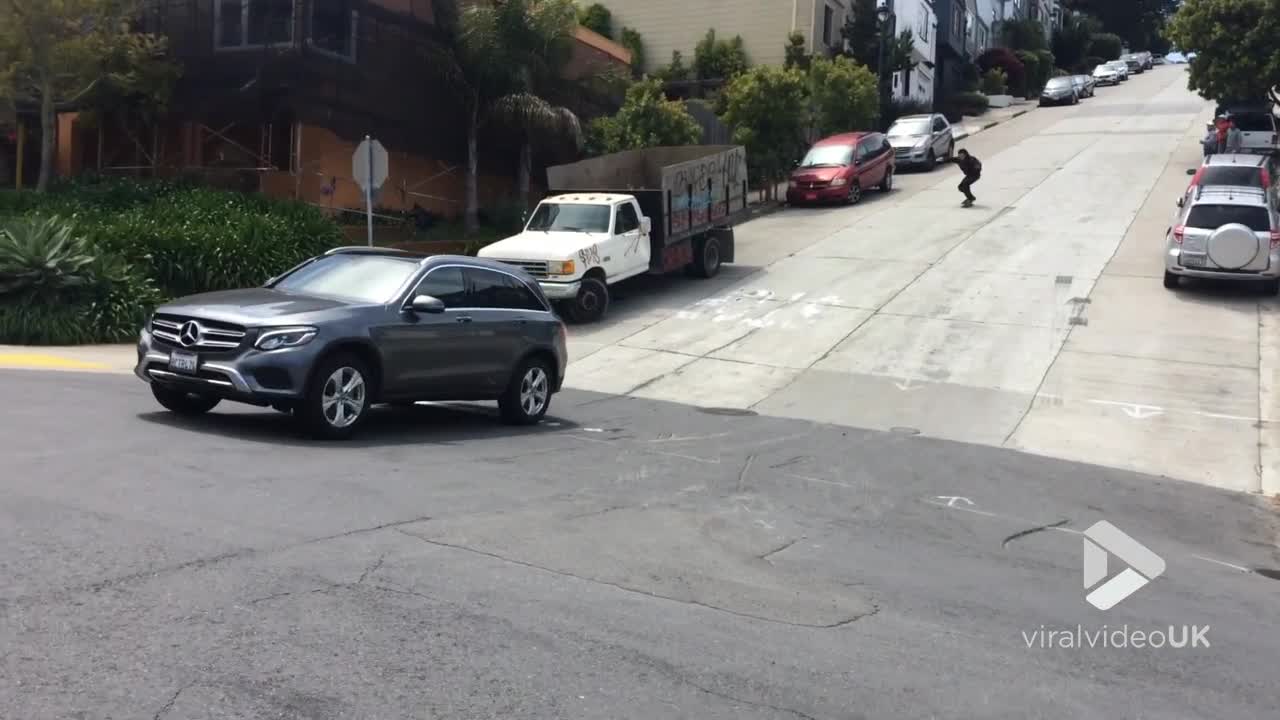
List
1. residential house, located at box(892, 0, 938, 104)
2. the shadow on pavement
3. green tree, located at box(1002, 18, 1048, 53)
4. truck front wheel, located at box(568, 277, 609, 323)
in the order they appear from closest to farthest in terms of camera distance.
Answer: the shadow on pavement
truck front wheel, located at box(568, 277, 609, 323)
residential house, located at box(892, 0, 938, 104)
green tree, located at box(1002, 18, 1048, 53)

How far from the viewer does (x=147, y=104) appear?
26.9m

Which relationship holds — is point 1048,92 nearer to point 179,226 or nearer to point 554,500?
point 179,226

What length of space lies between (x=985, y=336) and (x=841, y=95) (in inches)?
804

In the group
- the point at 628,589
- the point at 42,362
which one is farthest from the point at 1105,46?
the point at 628,589

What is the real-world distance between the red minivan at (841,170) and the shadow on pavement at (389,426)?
21.3 meters

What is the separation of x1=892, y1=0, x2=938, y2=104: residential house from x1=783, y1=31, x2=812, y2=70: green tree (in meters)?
11.8

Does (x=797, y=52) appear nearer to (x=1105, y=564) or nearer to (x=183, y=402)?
(x=183, y=402)

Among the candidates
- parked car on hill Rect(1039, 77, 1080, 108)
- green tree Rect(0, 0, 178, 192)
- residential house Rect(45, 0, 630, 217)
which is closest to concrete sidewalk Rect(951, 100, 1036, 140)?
parked car on hill Rect(1039, 77, 1080, 108)

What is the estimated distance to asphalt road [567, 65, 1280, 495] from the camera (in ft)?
50.1

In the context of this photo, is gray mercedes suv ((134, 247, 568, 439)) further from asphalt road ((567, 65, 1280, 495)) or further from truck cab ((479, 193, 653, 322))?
truck cab ((479, 193, 653, 322))

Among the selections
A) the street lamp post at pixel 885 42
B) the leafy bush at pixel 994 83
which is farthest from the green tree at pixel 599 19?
the leafy bush at pixel 994 83

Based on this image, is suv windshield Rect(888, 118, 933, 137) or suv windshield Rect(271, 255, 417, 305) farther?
suv windshield Rect(888, 118, 933, 137)

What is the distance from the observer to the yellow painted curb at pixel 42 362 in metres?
15.0

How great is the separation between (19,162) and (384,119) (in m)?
9.81
